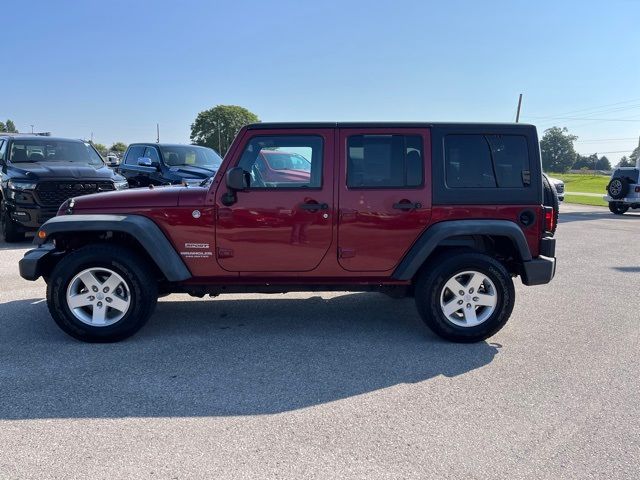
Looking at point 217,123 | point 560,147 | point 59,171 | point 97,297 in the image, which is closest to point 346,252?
point 97,297

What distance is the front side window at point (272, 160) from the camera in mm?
4352

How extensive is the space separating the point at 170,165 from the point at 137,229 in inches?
321

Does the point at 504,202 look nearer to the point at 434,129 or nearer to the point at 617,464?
the point at 434,129

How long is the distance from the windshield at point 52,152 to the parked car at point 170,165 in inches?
46.6

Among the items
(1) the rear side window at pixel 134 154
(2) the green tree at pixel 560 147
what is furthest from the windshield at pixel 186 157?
(2) the green tree at pixel 560 147

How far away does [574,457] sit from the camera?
2752 millimetres

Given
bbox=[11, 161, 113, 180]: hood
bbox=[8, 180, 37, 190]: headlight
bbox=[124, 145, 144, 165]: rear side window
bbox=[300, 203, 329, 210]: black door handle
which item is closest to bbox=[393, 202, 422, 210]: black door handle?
bbox=[300, 203, 329, 210]: black door handle

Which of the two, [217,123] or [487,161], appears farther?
[217,123]

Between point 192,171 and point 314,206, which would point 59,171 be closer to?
point 192,171

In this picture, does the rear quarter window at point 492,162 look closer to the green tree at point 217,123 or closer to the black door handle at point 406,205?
the black door handle at point 406,205

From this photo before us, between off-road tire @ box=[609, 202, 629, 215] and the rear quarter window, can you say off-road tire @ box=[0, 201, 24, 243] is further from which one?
off-road tire @ box=[609, 202, 629, 215]

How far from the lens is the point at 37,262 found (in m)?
4.36

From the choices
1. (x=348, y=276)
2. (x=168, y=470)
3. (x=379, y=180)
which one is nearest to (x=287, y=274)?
(x=348, y=276)

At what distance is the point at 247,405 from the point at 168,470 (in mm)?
758
